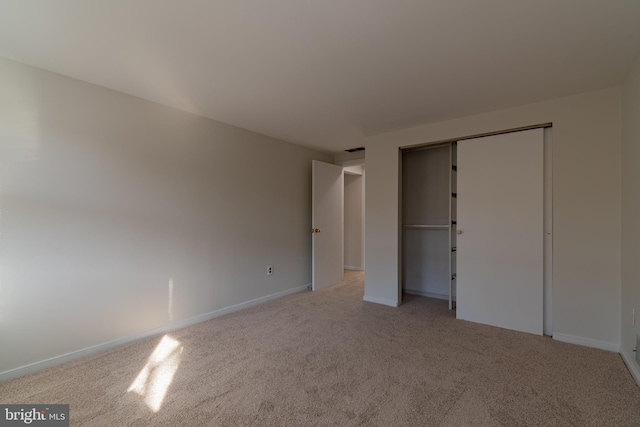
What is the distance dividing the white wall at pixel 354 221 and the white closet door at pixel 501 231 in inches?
116

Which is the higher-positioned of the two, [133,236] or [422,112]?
[422,112]

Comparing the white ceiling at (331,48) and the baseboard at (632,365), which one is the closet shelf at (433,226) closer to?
the white ceiling at (331,48)

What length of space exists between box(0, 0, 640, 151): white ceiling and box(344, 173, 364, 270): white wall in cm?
335

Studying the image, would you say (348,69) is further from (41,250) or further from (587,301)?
(587,301)

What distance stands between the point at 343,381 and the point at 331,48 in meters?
2.27

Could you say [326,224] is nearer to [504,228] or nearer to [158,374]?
[504,228]

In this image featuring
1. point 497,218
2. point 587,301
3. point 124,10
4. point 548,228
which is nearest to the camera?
point 124,10

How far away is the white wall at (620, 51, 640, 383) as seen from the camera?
1996mm

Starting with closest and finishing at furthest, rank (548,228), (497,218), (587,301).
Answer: (587,301) < (548,228) < (497,218)

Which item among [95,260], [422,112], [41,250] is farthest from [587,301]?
[41,250]

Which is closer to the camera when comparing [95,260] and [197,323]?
[95,260]

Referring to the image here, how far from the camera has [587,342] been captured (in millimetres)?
2492

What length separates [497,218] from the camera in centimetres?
299

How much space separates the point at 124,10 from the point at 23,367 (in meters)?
2.54
